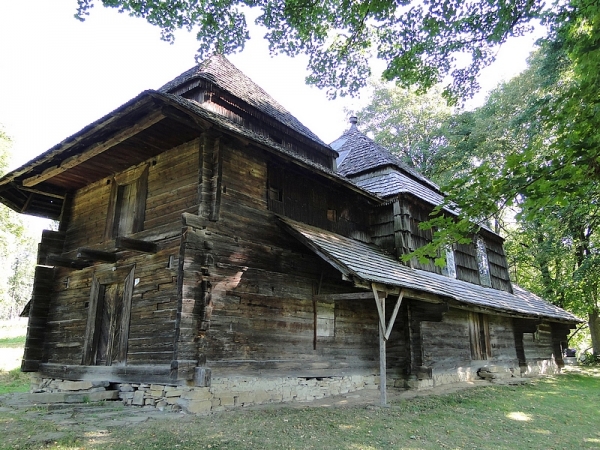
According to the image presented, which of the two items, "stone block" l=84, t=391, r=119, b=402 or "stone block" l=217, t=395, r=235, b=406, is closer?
"stone block" l=217, t=395, r=235, b=406

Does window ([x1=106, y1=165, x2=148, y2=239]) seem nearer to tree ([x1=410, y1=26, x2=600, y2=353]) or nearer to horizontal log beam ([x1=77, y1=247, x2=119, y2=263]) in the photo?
horizontal log beam ([x1=77, y1=247, x2=119, y2=263])

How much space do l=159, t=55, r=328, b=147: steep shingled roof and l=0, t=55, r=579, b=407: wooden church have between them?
0.08 metres

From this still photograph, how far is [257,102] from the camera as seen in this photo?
1288cm

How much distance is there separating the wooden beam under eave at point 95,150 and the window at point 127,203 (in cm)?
112

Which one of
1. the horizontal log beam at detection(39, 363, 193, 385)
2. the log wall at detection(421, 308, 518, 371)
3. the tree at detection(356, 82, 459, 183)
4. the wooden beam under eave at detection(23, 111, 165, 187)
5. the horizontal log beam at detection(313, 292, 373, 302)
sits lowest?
the horizontal log beam at detection(39, 363, 193, 385)

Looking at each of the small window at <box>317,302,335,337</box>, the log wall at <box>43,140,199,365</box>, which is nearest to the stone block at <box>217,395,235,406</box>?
the log wall at <box>43,140,199,365</box>

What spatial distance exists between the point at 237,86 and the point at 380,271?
6878 millimetres

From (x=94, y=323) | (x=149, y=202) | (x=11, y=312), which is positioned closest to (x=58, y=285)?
(x=94, y=323)

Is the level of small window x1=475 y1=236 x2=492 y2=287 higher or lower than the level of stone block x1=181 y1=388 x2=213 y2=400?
higher

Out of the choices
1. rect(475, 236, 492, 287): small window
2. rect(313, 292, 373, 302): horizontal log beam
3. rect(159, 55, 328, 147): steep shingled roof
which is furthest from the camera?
rect(475, 236, 492, 287): small window

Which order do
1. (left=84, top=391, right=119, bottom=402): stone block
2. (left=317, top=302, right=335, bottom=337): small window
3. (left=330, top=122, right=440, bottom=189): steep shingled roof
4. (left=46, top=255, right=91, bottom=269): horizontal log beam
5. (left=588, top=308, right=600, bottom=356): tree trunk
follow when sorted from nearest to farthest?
1. (left=84, top=391, right=119, bottom=402): stone block
2. (left=46, top=255, right=91, bottom=269): horizontal log beam
3. (left=317, top=302, right=335, bottom=337): small window
4. (left=330, top=122, right=440, bottom=189): steep shingled roof
5. (left=588, top=308, right=600, bottom=356): tree trunk

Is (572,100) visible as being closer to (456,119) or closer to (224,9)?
(224,9)

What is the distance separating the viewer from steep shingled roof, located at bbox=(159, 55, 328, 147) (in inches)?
473

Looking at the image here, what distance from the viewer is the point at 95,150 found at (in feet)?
32.7
